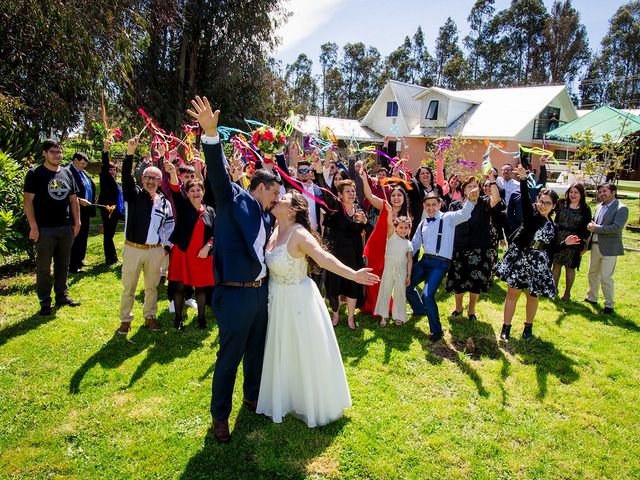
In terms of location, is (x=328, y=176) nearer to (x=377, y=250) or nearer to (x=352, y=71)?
(x=377, y=250)

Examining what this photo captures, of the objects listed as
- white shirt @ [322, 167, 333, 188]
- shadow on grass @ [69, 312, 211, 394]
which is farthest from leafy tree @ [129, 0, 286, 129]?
shadow on grass @ [69, 312, 211, 394]

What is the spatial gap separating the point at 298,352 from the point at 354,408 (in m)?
0.93

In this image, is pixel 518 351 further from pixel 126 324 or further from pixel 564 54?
pixel 564 54

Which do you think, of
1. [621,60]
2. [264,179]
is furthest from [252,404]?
[621,60]

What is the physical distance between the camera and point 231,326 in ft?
11.2

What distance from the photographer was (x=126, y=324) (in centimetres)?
549

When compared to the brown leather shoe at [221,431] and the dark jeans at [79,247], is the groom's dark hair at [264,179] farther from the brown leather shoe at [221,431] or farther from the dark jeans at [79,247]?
the dark jeans at [79,247]

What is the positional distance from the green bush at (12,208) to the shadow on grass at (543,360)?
25.6ft

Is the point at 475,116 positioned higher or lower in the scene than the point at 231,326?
higher

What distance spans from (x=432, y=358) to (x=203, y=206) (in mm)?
3490

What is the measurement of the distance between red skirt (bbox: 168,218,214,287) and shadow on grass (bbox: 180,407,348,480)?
2.15 meters

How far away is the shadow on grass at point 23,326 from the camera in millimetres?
5281

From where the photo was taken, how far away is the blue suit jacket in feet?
11.1

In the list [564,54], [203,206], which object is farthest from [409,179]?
[564,54]
